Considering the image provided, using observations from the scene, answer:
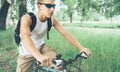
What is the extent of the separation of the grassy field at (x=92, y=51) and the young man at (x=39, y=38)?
4578mm

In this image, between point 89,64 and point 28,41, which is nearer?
point 28,41

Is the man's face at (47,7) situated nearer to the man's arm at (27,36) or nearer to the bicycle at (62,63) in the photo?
the man's arm at (27,36)

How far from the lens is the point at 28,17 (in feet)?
12.7

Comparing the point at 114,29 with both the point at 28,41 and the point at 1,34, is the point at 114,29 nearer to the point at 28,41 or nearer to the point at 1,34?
the point at 1,34

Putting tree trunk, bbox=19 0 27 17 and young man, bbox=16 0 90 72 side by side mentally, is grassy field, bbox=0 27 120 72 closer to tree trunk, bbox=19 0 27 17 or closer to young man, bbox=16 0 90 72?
tree trunk, bbox=19 0 27 17

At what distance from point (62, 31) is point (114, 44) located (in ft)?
23.5

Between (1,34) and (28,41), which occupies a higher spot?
(28,41)

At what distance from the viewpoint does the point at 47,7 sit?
146 inches

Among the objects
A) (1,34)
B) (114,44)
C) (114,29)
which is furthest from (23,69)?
(1,34)

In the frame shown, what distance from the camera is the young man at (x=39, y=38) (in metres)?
3.52

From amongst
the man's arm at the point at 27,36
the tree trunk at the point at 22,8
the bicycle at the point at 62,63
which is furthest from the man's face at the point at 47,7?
the tree trunk at the point at 22,8

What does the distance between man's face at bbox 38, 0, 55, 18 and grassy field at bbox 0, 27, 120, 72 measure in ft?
16.9

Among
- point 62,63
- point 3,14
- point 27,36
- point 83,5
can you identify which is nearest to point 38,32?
point 27,36

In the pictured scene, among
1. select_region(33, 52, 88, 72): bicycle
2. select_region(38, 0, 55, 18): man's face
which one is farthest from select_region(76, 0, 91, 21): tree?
select_region(38, 0, 55, 18): man's face
